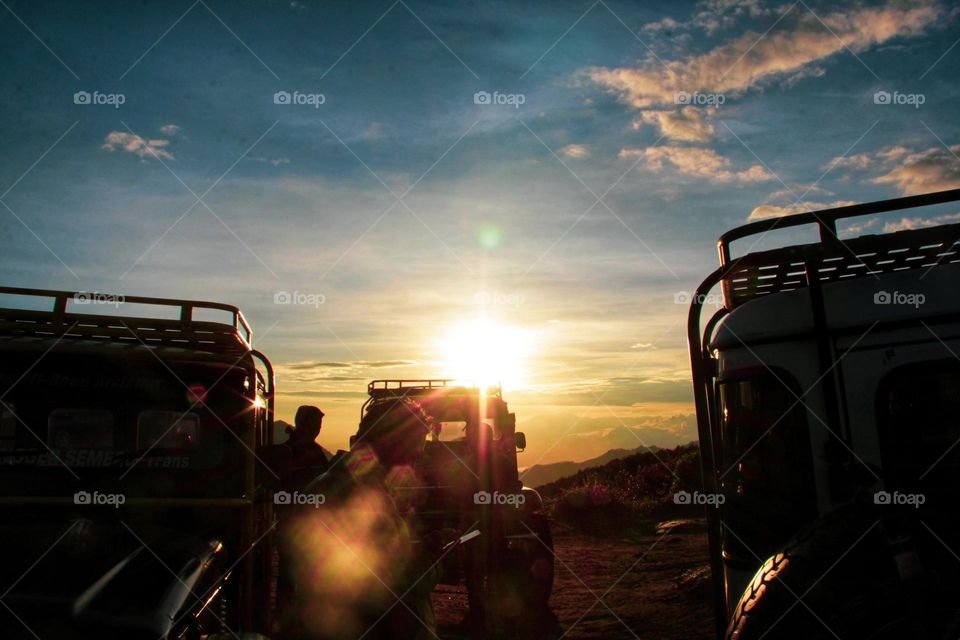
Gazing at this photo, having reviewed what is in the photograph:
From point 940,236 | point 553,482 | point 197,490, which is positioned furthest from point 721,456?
point 553,482

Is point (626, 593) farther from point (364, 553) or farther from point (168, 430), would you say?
point (364, 553)

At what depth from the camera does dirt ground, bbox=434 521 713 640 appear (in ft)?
27.6

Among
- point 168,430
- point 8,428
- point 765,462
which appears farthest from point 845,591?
point 8,428

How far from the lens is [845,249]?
3914 mm

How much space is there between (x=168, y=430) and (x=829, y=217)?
Result: 431cm

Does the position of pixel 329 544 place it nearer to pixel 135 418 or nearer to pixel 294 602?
pixel 294 602

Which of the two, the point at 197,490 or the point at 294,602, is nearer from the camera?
the point at 294,602

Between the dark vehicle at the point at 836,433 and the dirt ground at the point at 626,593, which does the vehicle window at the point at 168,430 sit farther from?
the dirt ground at the point at 626,593

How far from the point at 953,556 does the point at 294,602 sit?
2.85 metres

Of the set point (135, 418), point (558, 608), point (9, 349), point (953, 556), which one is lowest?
point (558, 608)

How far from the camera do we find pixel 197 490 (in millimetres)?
5098

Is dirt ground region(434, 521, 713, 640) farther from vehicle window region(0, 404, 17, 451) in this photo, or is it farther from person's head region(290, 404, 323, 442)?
vehicle window region(0, 404, 17, 451)

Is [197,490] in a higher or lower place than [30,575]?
higher

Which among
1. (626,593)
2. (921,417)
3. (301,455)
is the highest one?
(301,455)
